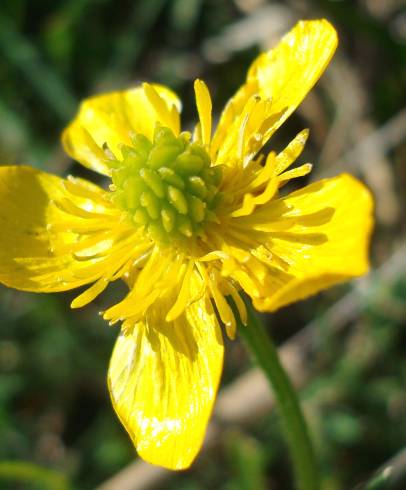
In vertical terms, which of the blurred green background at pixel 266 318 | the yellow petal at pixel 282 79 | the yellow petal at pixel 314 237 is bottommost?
the blurred green background at pixel 266 318

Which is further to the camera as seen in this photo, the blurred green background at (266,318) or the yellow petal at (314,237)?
the blurred green background at (266,318)

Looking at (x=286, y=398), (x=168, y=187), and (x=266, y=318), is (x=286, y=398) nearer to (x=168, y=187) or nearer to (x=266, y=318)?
(x=168, y=187)

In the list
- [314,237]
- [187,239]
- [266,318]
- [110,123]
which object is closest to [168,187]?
[187,239]

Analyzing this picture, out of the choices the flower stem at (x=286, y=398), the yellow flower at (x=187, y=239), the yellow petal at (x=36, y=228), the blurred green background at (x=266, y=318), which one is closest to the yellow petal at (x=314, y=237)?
the yellow flower at (x=187, y=239)

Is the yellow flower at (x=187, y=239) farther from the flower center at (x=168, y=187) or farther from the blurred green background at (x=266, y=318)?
the blurred green background at (x=266, y=318)

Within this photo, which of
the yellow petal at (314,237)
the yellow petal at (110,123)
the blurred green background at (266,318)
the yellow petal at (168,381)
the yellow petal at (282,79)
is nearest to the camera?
the yellow petal at (314,237)

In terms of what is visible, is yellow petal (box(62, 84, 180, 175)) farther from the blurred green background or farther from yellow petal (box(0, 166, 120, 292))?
the blurred green background
